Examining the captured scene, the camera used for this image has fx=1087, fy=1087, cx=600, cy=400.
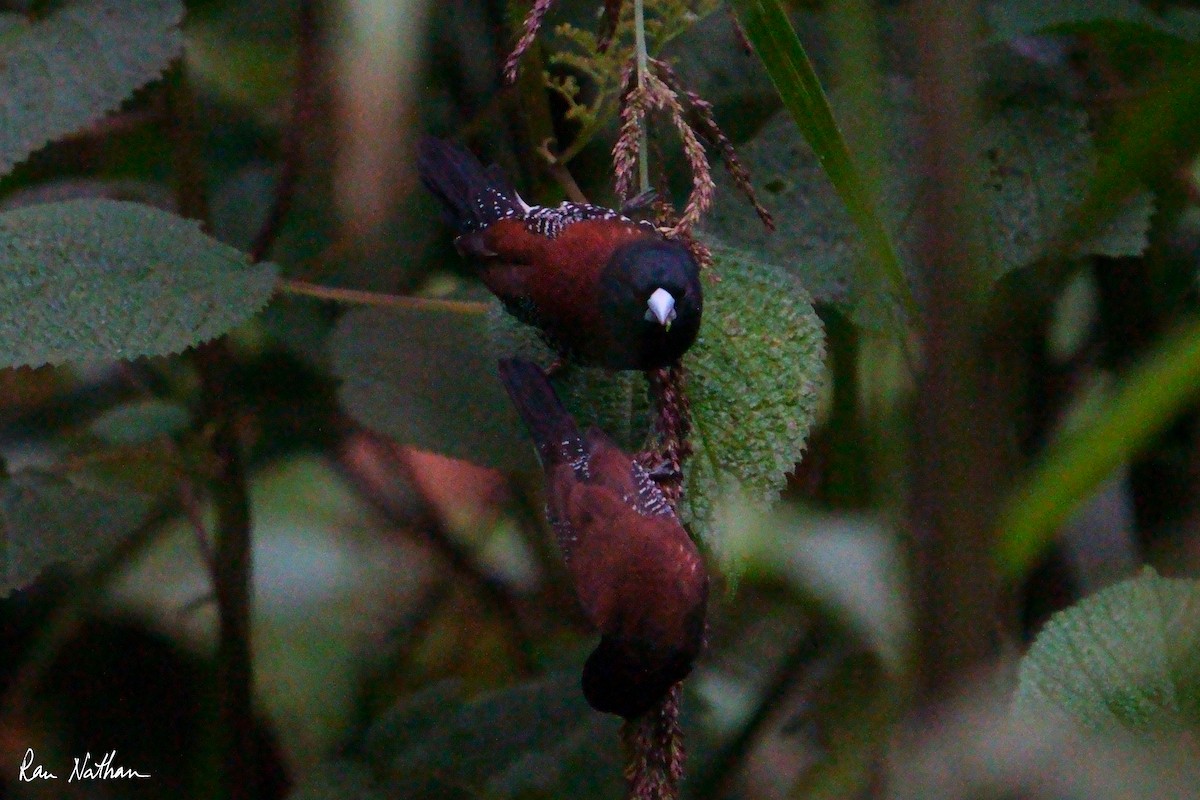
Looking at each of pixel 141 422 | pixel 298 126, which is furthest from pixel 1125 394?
pixel 141 422

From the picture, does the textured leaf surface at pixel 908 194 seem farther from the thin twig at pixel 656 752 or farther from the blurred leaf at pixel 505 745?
the blurred leaf at pixel 505 745

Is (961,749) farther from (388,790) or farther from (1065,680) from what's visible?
(388,790)

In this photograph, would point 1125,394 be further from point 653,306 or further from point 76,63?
point 76,63

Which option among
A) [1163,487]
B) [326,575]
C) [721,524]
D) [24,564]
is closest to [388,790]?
[24,564]

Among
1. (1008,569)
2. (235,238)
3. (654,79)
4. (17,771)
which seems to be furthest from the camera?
(235,238)

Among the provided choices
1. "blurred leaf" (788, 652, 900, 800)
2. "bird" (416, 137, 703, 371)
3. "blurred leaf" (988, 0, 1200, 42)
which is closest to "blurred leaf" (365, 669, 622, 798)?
"blurred leaf" (788, 652, 900, 800)

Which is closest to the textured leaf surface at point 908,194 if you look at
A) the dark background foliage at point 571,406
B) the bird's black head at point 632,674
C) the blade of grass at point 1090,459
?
the dark background foliage at point 571,406
